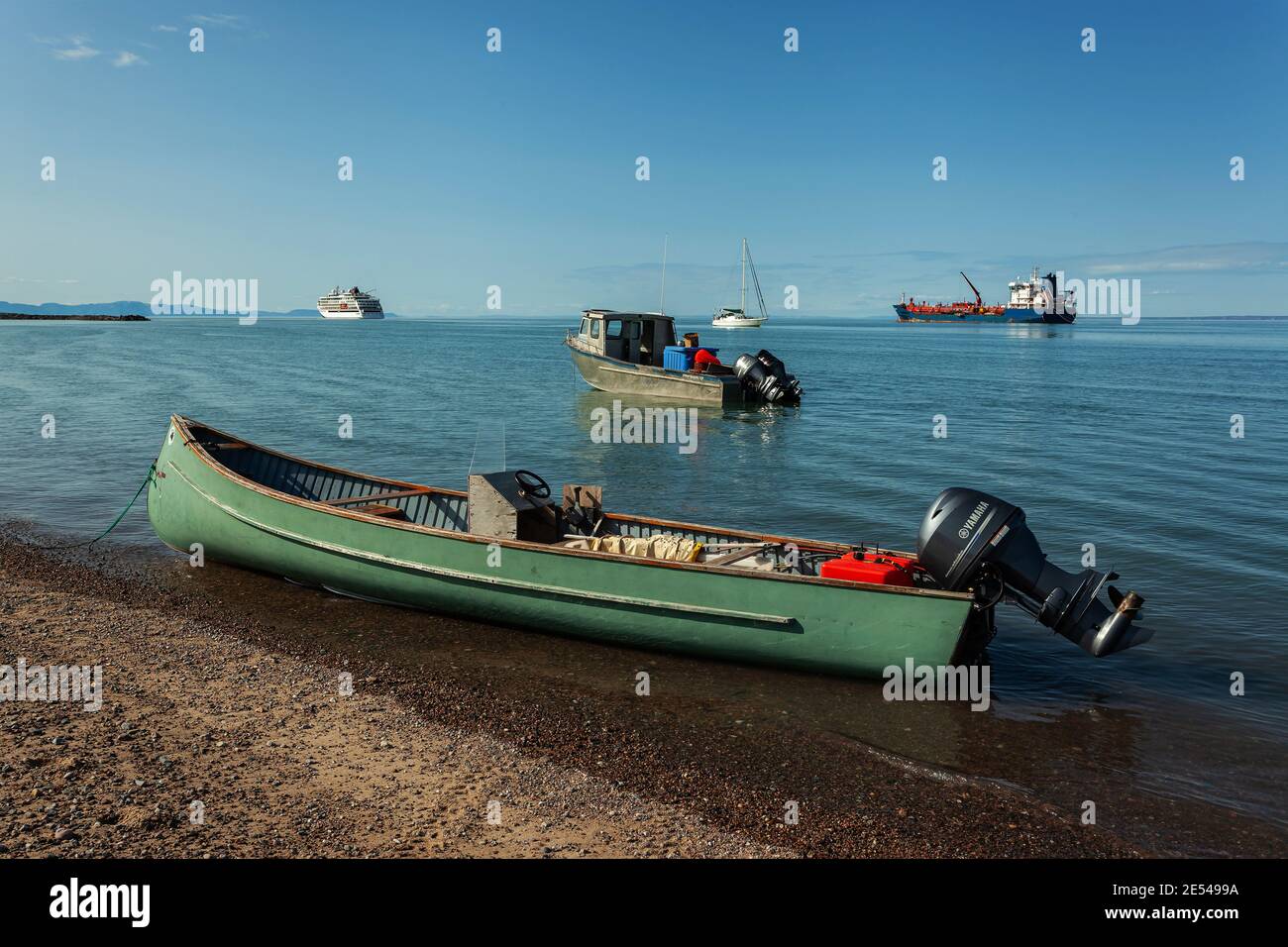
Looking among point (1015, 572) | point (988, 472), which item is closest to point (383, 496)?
point (1015, 572)

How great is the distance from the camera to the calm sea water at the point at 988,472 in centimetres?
913

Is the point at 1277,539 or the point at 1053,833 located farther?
the point at 1277,539

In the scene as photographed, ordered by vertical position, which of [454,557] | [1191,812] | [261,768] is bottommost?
[1191,812]

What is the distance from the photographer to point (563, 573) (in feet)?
34.0

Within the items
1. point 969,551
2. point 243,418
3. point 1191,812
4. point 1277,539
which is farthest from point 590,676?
point 243,418

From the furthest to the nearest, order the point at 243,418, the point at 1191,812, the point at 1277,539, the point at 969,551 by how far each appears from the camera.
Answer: the point at 243,418 < the point at 1277,539 < the point at 969,551 < the point at 1191,812

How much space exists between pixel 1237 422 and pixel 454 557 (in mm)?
32688

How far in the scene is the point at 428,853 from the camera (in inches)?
239

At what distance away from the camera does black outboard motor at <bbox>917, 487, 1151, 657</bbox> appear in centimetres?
886

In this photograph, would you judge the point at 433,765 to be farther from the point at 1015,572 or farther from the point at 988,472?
the point at 988,472

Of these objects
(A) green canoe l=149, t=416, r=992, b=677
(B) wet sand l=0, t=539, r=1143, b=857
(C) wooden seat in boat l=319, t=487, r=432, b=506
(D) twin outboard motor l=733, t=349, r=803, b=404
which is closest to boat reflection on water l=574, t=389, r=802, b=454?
(D) twin outboard motor l=733, t=349, r=803, b=404
